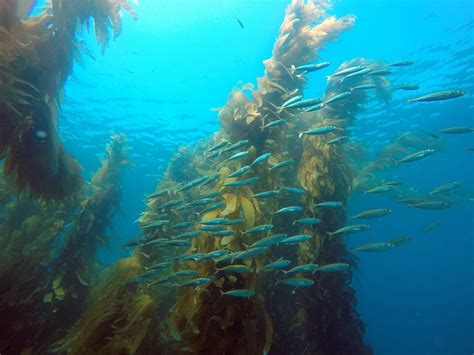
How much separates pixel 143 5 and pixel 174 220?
1278 cm

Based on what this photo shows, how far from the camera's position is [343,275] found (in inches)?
246

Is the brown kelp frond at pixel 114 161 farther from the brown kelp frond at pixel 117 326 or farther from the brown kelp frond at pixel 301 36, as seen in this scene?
the brown kelp frond at pixel 301 36

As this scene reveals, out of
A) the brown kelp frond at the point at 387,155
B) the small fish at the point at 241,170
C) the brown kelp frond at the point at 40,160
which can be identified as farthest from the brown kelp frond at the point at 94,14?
the brown kelp frond at the point at 387,155

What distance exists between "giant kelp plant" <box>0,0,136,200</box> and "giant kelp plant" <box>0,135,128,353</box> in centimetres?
85

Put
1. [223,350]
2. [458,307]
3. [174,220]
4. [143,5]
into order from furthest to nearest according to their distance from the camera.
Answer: [458,307]
[143,5]
[174,220]
[223,350]

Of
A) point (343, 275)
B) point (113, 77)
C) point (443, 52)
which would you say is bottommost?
point (343, 275)

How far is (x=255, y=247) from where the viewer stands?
4.30 meters

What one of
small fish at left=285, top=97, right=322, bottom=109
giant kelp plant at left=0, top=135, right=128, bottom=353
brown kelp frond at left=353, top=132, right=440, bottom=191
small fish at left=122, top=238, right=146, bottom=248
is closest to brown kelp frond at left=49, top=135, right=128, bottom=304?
giant kelp plant at left=0, top=135, right=128, bottom=353

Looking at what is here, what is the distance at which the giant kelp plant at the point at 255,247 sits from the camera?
4.17 m

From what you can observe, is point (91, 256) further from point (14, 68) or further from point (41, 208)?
point (14, 68)

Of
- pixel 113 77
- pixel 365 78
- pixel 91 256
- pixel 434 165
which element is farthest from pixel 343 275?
pixel 434 165

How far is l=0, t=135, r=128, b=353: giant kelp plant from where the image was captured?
621cm

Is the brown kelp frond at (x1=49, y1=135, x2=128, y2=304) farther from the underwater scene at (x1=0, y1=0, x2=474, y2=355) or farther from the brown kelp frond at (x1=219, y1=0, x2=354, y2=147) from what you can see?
the brown kelp frond at (x1=219, y1=0, x2=354, y2=147)

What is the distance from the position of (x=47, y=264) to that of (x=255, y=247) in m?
5.67
